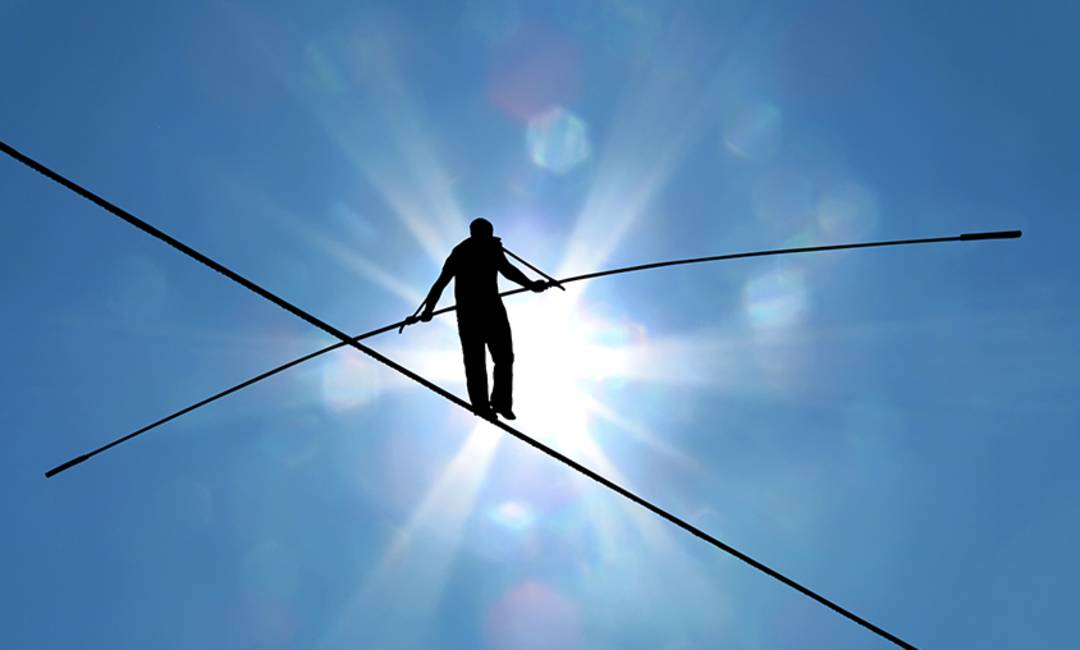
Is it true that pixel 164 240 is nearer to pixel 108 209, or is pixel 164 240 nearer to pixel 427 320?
pixel 108 209

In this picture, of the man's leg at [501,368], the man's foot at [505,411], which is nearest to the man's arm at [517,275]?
the man's leg at [501,368]

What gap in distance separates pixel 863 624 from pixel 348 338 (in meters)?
3.72

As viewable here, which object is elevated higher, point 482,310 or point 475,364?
point 482,310

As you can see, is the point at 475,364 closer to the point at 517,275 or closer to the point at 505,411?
the point at 505,411

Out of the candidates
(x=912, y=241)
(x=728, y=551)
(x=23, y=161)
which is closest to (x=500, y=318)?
(x=728, y=551)

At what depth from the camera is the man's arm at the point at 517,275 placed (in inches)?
318

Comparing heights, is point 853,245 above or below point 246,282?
above

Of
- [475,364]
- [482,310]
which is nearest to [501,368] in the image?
[475,364]

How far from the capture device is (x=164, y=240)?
5012 millimetres

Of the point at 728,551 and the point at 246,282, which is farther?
the point at 728,551

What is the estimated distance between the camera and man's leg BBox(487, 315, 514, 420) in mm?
7941

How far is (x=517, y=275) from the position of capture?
810 centimetres

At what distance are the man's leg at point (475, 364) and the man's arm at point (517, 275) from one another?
0.55 m

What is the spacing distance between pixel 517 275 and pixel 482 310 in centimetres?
45
